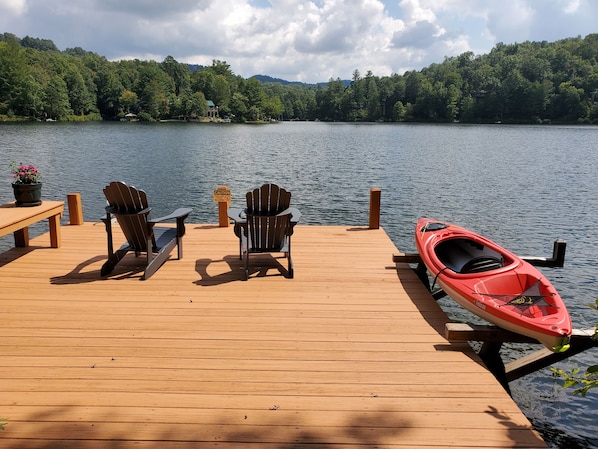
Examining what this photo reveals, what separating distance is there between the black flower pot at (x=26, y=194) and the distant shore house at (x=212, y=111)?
95.6 meters

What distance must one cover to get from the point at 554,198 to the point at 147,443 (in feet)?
60.0

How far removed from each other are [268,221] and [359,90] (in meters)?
119

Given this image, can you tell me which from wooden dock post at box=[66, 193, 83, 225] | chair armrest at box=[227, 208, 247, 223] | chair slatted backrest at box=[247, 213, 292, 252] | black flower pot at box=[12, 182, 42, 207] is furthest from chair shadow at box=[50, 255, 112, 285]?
wooden dock post at box=[66, 193, 83, 225]

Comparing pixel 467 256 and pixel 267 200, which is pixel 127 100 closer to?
pixel 267 200

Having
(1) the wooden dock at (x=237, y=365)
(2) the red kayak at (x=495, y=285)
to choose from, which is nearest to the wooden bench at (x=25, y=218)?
(1) the wooden dock at (x=237, y=365)

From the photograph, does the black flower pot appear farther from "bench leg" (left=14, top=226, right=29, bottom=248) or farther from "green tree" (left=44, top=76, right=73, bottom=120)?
"green tree" (left=44, top=76, right=73, bottom=120)

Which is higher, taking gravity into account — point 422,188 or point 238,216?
point 238,216

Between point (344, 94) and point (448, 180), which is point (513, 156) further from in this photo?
point (344, 94)

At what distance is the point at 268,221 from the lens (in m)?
5.32

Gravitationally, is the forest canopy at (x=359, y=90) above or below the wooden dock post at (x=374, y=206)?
above

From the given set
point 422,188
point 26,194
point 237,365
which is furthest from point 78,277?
point 422,188

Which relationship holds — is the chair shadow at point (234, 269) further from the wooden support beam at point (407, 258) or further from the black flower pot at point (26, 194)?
the black flower pot at point (26, 194)

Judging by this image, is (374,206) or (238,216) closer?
(238,216)

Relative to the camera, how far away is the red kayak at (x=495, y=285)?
12.2ft
